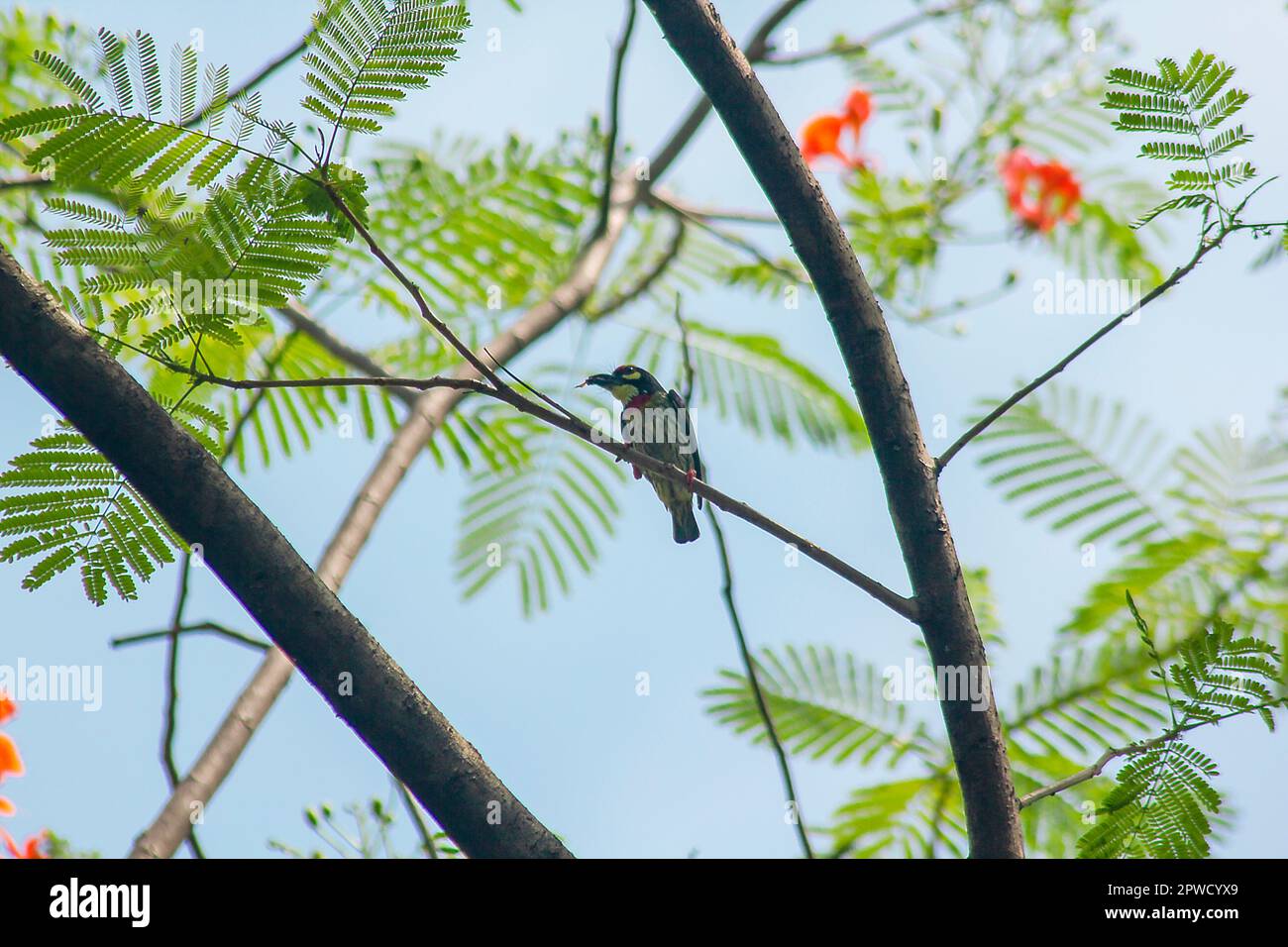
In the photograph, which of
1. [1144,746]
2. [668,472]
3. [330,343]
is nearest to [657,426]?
[330,343]

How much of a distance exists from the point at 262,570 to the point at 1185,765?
2.31 meters

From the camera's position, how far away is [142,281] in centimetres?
308

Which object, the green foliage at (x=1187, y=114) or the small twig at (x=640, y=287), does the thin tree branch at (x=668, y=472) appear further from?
the small twig at (x=640, y=287)

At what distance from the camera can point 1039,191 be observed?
6.73 metres

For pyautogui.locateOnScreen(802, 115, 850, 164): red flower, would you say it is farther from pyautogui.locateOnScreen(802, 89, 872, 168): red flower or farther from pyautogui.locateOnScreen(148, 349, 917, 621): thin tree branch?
pyautogui.locateOnScreen(148, 349, 917, 621): thin tree branch

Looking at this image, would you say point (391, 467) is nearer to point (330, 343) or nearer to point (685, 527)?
point (330, 343)

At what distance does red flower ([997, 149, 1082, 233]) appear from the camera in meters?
6.66

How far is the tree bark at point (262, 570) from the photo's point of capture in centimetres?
276

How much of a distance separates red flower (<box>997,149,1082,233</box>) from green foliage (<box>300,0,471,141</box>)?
174 inches

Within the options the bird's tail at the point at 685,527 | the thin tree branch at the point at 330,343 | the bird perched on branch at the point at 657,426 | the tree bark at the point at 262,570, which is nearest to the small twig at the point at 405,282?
the tree bark at the point at 262,570

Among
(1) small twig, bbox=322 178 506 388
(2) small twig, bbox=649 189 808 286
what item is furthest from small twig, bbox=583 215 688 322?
(1) small twig, bbox=322 178 506 388

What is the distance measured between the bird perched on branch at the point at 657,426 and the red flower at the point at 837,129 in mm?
1594

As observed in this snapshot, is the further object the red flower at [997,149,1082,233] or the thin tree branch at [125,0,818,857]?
the red flower at [997,149,1082,233]
